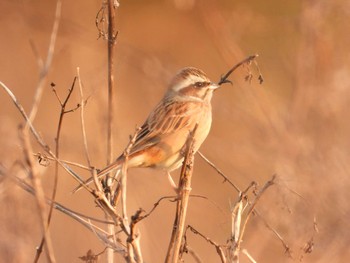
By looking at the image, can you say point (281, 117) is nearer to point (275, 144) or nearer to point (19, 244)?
point (275, 144)

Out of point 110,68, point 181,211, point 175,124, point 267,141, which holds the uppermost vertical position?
point 175,124

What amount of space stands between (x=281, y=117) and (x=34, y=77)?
815cm

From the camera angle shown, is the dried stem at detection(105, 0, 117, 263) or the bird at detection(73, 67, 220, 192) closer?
the dried stem at detection(105, 0, 117, 263)

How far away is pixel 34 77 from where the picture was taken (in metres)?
12.9

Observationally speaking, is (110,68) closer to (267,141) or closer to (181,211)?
(181,211)

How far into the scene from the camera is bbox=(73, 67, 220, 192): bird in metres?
5.41

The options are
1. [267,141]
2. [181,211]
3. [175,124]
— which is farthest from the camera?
[175,124]

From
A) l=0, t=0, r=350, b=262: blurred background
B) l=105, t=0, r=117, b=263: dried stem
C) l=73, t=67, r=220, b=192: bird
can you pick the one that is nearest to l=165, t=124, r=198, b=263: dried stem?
l=0, t=0, r=350, b=262: blurred background

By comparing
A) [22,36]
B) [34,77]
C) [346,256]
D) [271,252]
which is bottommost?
[346,256]

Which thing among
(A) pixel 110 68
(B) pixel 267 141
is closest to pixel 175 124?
(B) pixel 267 141

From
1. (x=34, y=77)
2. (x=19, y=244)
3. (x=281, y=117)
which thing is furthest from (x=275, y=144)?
(x=34, y=77)

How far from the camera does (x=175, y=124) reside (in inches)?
218

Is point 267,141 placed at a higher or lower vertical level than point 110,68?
higher

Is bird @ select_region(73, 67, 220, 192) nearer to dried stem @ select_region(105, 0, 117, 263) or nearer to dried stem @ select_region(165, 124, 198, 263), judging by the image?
dried stem @ select_region(105, 0, 117, 263)
